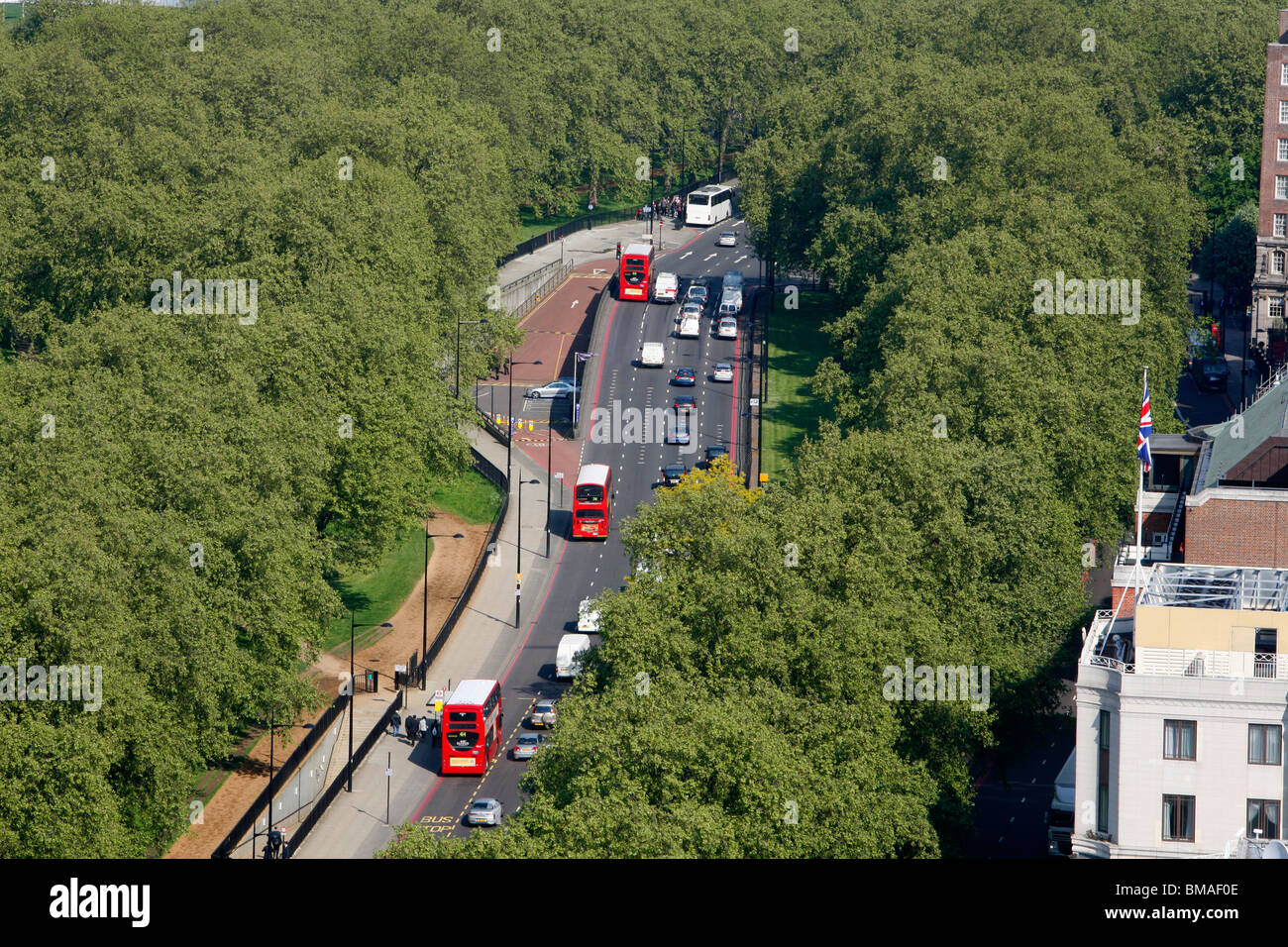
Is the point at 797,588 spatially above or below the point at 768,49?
below

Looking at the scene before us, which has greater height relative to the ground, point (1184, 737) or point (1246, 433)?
point (1246, 433)

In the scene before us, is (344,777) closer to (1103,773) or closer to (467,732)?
(467,732)

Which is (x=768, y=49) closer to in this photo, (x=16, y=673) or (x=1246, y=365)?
(x=1246, y=365)

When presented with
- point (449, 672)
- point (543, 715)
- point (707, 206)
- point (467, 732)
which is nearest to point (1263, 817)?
point (467, 732)

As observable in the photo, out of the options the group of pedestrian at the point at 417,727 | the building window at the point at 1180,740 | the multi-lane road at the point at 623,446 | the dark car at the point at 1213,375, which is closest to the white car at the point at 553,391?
the multi-lane road at the point at 623,446

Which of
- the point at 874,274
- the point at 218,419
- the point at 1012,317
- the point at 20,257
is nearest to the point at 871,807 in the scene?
the point at 218,419

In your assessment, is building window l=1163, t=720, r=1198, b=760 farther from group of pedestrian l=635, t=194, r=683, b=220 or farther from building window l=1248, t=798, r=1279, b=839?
group of pedestrian l=635, t=194, r=683, b=220
